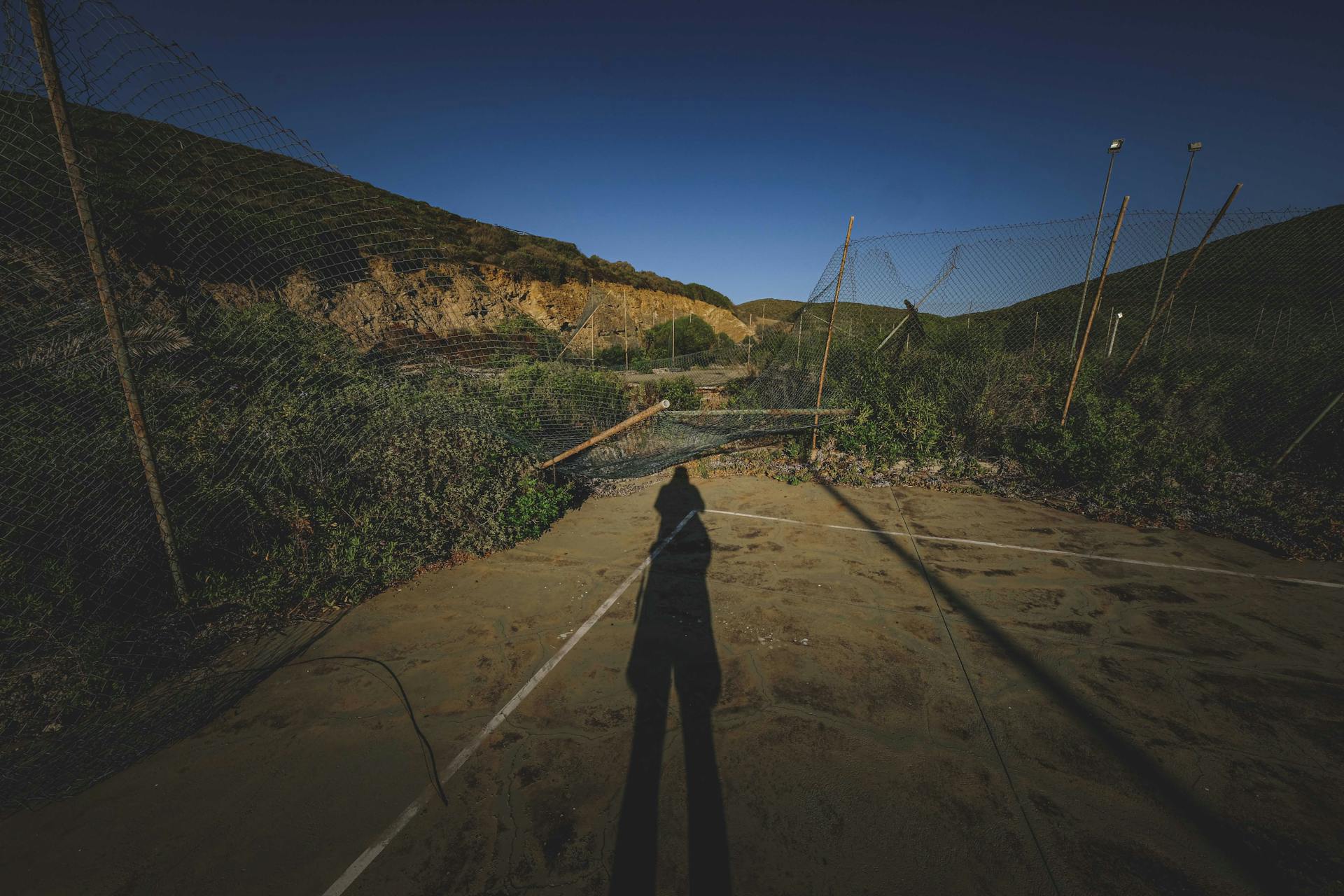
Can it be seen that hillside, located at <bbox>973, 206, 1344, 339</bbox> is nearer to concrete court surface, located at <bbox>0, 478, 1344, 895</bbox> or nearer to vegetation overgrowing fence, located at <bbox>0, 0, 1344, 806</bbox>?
vegetation overgrowing fence, located at <bbox>0, 0, 1344, 806</bbox>

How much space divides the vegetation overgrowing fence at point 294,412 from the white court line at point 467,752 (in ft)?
5.39

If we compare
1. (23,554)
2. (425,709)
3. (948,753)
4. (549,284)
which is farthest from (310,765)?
(549,284)

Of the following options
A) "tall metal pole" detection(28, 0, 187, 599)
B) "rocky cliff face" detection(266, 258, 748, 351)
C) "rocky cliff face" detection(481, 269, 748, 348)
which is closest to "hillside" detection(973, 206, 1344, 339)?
"rocky cliff face" detection(266, 258, 748, 351)

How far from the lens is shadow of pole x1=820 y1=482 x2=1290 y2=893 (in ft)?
6.05

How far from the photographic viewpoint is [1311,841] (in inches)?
76.3

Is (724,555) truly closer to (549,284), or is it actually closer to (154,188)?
(154,188)

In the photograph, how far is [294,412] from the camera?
159 inches

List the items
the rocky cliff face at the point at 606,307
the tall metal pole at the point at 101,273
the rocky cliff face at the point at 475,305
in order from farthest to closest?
the rocky cliff face at the point at 606,307 → the rocky cliff face at the point at 475,305 → the tall metal pole at the point at 101,273

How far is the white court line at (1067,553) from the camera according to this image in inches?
155

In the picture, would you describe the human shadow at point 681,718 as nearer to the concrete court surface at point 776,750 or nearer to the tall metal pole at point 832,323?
the concrete court surface at point 776,750

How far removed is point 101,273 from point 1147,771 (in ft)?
20.9

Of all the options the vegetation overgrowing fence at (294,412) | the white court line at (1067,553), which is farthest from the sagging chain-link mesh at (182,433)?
the white court line at (1067,553)

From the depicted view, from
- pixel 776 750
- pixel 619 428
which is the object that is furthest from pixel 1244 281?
pixel 776 750

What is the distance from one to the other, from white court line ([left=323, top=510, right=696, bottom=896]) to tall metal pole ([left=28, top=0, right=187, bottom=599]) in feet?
8.36
